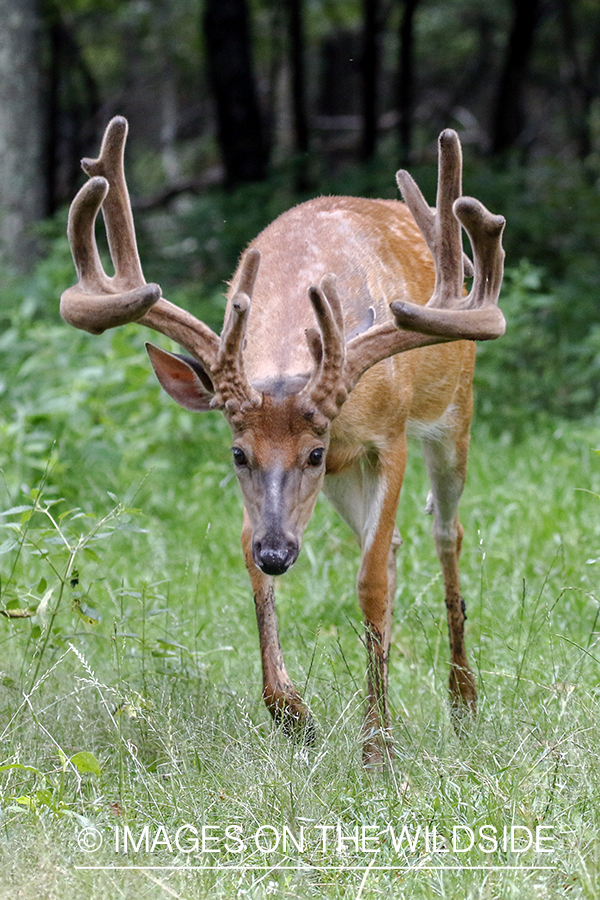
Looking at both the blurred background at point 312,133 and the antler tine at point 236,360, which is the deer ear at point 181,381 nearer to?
the antler tine at point 236,360

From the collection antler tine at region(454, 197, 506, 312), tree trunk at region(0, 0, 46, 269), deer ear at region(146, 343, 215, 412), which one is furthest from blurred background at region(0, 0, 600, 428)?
deer ear at region(146, 343, 215, 412)

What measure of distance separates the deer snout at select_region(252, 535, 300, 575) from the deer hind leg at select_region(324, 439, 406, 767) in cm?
49

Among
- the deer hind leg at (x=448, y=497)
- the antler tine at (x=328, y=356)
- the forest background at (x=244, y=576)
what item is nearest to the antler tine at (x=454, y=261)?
the antler tine at (x=328, y=356)

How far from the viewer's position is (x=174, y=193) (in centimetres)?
1555

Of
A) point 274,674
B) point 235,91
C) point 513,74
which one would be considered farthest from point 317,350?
point 513,74

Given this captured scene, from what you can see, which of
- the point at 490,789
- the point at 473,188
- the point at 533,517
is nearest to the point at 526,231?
the point at 473,188

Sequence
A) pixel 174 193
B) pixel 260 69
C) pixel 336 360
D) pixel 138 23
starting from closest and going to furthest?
pixel 336 360
pixel 174 193
pixel 138 23
pixel 260 69

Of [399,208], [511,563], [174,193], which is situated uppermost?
[399,208]

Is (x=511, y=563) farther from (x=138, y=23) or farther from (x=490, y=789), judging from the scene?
(x=138, y=23)

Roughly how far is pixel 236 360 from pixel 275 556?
0.66 metres

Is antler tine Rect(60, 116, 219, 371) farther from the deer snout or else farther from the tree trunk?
the tree trunk

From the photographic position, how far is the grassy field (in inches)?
119

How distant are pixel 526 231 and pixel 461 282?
277 inches

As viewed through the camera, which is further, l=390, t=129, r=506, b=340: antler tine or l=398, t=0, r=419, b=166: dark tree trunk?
l=398, t=0, r=419, b=166: dark tree trunk
